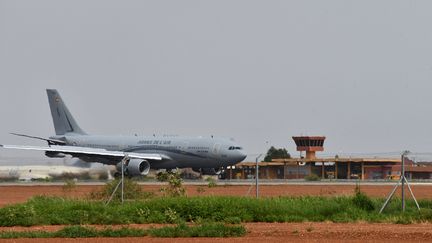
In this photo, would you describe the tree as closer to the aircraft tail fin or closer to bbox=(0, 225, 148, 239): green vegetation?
the aircraft tail fin

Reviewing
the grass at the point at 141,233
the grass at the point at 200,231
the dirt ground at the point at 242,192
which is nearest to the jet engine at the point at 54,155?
the dirt ground at the point at 242,192

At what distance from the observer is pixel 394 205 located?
98.0 feet

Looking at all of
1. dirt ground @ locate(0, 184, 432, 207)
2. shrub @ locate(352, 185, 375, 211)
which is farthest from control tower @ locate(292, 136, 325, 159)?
shrub @ locate(352, 185, 375, 211)

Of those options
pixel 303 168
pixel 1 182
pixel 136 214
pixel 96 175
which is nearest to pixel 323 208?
pixel 136 214

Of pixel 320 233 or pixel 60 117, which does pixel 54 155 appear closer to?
pixel 60 117

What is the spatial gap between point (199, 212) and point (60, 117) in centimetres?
5607

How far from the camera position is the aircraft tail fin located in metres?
81.4

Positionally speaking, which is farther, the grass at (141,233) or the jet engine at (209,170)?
the jet engine at (209,170)

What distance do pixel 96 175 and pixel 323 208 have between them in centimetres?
3758

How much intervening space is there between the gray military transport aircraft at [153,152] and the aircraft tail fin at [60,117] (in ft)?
15.1

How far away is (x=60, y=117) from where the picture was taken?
268ft

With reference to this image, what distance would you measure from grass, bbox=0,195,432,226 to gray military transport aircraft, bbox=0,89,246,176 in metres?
37.2

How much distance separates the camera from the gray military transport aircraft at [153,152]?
2653 inches

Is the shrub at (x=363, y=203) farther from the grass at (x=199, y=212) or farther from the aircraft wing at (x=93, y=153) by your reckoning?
the aircraft wing at (x=93, y=153)
